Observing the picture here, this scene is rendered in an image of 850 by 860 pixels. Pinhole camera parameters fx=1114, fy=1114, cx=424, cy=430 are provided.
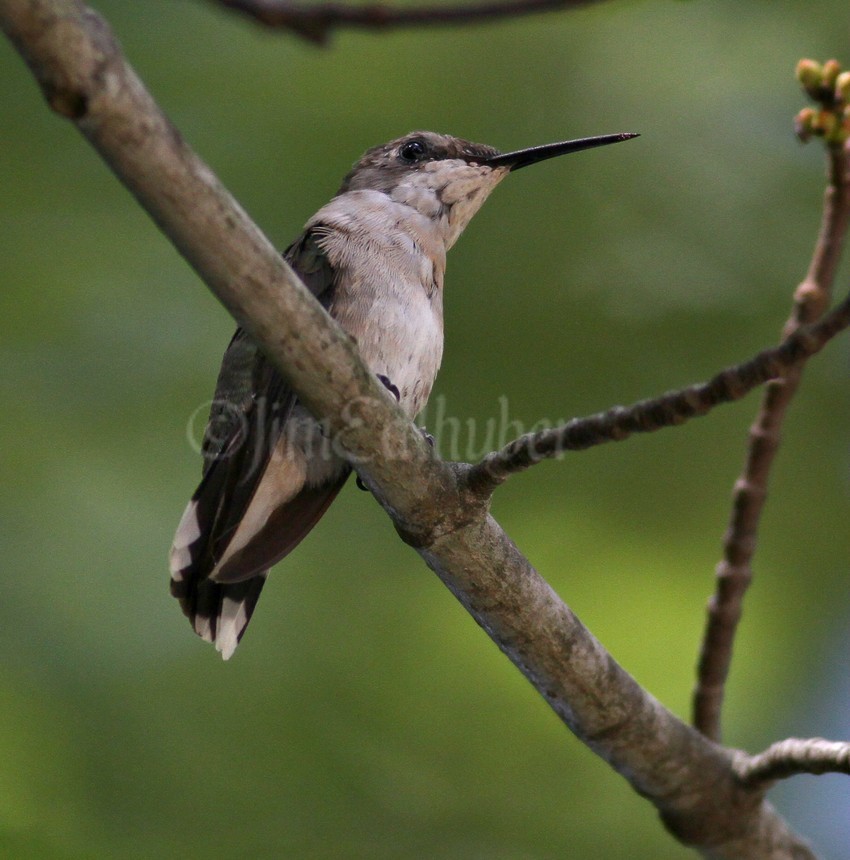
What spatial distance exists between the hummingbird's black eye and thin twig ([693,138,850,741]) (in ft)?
5.70

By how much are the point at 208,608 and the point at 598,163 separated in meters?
2.72

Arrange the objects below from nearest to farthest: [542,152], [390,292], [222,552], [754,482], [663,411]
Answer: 1. [663,411]
2. [754,482]
3. [222,552]
4. [390,292]
5. [542,152]

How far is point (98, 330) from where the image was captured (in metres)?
4.52

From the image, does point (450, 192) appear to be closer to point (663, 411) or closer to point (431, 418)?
point (431, 418)

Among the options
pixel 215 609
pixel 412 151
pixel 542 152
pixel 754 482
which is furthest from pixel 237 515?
pixel 412 151

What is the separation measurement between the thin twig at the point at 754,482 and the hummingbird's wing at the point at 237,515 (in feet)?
3.78

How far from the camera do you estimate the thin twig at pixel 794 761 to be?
2.61 m

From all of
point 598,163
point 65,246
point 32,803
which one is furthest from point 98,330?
point 598,163

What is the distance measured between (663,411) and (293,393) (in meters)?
1.24

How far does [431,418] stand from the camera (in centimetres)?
437

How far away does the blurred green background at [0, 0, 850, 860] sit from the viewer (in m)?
3.93

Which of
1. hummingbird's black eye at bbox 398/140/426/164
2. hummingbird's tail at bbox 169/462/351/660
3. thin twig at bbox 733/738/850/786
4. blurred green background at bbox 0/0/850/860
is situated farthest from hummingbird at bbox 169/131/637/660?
thin twig at bbox 733/738/850/786

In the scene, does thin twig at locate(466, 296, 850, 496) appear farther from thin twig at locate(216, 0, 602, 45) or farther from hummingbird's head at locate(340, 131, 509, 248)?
hummingbird's head at locate(340, 131, 509, 248)

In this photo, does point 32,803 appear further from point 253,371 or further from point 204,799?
point 253,371
